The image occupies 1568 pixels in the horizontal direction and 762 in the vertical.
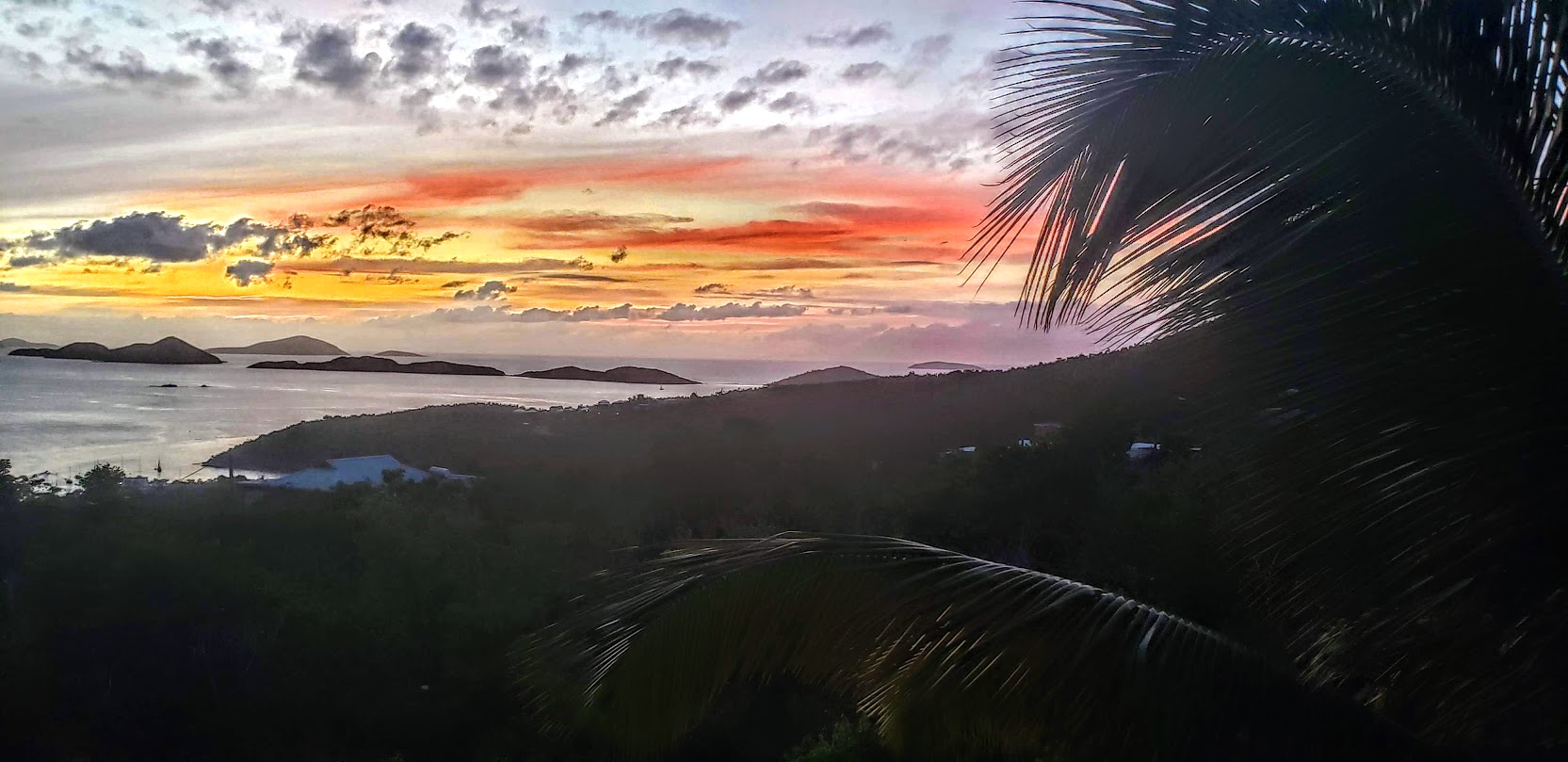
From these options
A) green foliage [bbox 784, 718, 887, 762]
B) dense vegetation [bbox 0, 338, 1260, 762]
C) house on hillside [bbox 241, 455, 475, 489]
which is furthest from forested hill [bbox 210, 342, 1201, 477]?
green foliage [bbox 784, 718, 887, 762]

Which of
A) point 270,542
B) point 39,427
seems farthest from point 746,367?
point 270,542

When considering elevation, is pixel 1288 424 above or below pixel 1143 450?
above

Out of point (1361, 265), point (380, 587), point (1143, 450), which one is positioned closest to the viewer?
point (1361, 265)

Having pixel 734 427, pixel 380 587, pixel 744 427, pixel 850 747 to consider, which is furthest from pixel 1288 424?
pixel 734 427

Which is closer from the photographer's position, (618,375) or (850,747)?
(850,747)

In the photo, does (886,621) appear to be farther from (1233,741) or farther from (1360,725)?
(1360,725)

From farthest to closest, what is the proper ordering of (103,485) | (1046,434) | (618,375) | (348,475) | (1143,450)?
(618,375)
(348,475)
(1046,434)
(1143,450)
(103,485)

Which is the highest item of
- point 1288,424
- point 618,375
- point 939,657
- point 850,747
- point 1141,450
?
point 1288,424

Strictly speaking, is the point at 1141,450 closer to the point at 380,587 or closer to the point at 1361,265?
the point at 380,587
